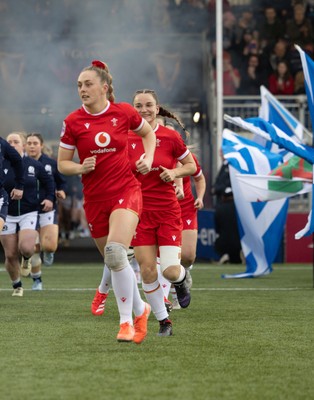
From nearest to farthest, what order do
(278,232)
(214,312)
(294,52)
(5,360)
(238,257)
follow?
1. (5,360)
2. (214,312)
3. (278,232)
4. (238,257)
5. (294,52)

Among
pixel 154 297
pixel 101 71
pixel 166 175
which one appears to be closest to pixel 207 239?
pixel 154 297

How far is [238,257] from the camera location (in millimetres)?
20531

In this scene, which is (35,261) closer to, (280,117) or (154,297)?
(280,117)

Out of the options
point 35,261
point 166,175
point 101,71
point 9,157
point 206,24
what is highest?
point 206,24

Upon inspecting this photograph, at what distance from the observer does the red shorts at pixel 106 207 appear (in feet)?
25.9

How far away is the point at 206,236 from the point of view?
68.6 ft

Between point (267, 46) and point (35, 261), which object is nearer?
point (35, 261)

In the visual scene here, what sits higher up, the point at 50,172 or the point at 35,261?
the point at 50,172

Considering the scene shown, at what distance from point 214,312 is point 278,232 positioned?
645 centimetres

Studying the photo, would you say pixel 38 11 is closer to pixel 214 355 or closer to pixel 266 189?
pixel 266 189

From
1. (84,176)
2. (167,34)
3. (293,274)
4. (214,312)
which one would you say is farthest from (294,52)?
(84,176)

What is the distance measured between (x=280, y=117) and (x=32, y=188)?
5.09m

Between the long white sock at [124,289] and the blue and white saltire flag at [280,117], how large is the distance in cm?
947

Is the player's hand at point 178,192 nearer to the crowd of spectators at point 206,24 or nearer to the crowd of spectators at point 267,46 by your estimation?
the crowd of spectators at point 267,46
